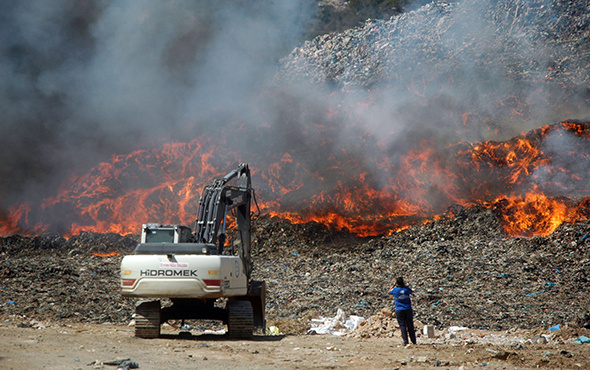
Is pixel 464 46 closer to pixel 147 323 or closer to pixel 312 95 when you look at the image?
pixel 312 95

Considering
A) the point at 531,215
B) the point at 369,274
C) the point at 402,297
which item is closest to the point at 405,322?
the point at 402,297

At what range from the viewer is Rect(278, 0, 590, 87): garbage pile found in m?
26.0

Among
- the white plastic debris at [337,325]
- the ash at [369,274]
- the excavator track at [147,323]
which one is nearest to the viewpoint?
the excavator track at [147,323]

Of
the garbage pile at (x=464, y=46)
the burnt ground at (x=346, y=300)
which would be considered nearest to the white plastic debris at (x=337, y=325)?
the burnt ground at (x=346, y=300)

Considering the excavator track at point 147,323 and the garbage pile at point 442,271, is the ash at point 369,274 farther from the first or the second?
the excavator track at point 147,323

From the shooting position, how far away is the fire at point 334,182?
21500mm

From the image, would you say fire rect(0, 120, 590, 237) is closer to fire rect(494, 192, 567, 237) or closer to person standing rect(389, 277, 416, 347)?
fire rect(494, 192, 567, 237)

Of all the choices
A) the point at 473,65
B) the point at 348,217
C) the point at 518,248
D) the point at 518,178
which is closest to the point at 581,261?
the point at 518,248

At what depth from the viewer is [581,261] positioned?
15.3 m

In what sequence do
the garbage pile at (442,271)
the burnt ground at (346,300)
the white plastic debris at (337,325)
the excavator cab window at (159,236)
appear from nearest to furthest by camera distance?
the burnt ground at (346,300)
the excavator cab window at (159,236)
the white plastic debris at (337,325)
the garbage pile at (442,271)

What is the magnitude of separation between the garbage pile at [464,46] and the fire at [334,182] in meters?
5.22

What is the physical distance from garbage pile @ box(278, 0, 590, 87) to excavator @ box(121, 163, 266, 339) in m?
19.3

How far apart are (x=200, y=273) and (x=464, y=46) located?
2336cm

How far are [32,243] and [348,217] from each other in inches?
516
